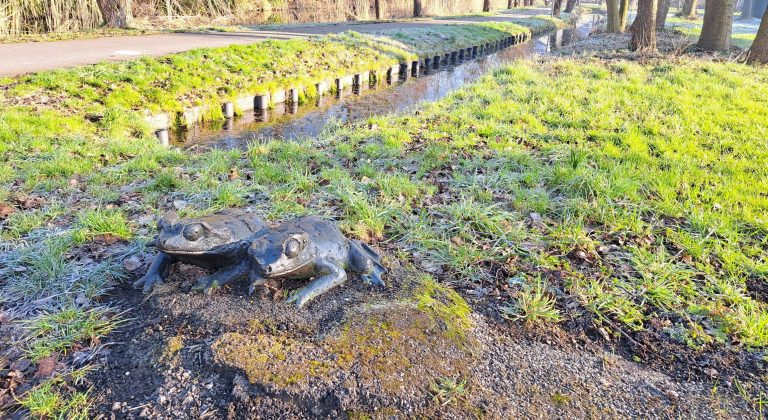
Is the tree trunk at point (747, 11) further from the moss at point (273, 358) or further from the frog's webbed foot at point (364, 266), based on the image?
the moss at point (273, 358)

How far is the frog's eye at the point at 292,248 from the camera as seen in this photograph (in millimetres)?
2592

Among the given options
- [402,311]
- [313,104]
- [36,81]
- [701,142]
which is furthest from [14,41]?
[701,142]

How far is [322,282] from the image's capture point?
9.10 feet

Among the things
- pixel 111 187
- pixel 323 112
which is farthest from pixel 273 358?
pixel 323 112

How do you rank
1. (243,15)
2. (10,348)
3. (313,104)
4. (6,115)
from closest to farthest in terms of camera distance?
(10,348), (6,115), (313,104), (243,15)

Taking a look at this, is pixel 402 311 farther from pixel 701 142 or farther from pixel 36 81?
pixel 36 81

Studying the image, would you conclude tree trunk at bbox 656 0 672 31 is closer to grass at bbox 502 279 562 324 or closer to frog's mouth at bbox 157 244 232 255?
grass at bbox 502 279 562 324

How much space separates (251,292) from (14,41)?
13624 mm

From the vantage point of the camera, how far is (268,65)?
1196 cm

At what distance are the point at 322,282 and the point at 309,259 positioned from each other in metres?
0.17

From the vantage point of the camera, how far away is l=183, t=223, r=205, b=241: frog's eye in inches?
103

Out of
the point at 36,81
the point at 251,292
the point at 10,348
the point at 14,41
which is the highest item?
the point at 14,41


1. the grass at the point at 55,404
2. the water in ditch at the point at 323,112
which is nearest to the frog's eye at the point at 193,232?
the grass at the point at 55,404

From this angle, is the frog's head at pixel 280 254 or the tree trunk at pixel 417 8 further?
the tree trunk at pixel 417 8
